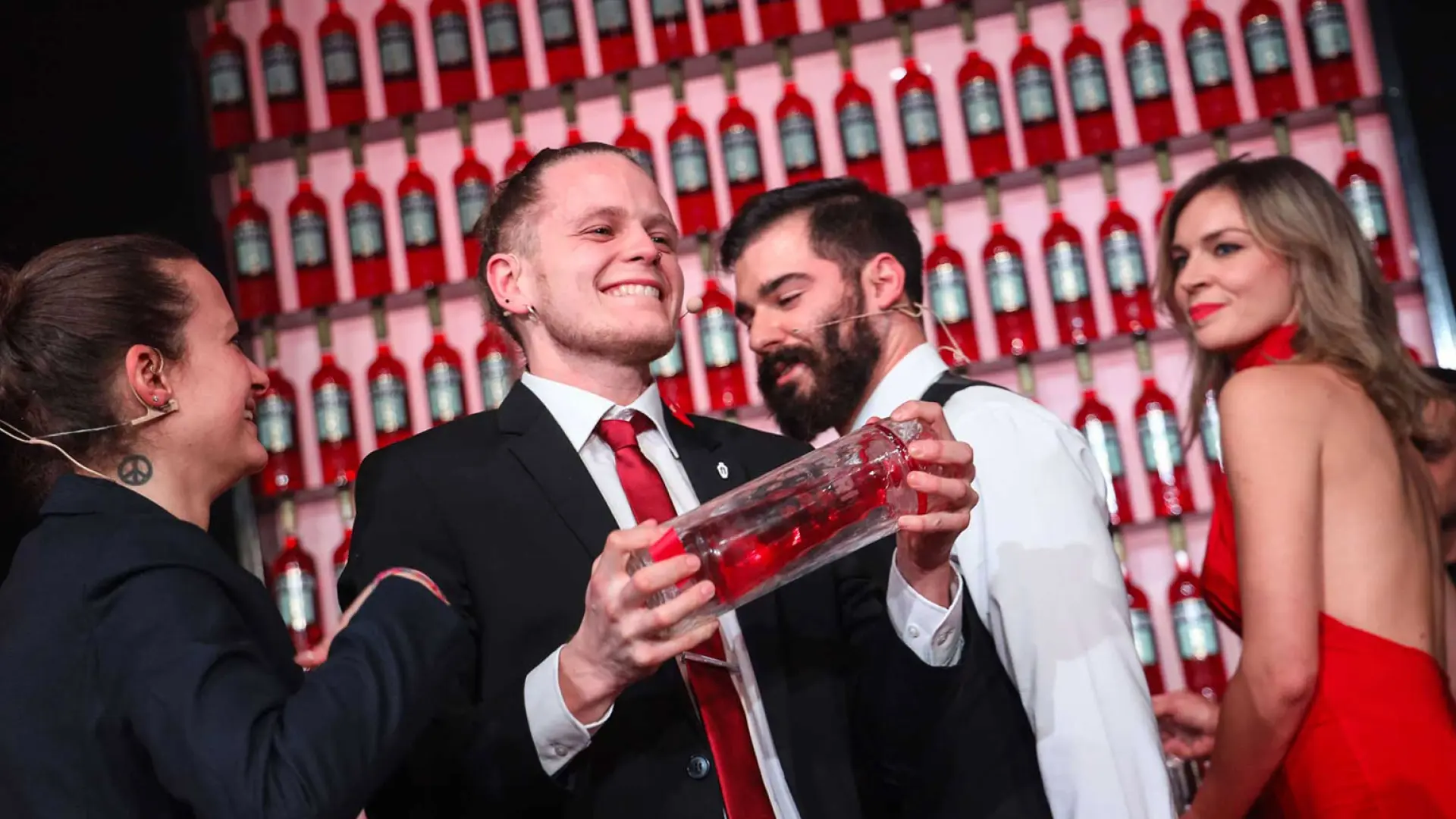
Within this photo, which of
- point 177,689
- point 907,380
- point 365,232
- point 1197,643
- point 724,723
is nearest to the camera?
point 177,689

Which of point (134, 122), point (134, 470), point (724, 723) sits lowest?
point (724, 723)

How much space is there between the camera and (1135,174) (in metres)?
3.62

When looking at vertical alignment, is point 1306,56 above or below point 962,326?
above

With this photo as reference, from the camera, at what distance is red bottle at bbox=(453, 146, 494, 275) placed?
3641mm

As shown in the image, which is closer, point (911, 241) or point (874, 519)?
point (874, 519)

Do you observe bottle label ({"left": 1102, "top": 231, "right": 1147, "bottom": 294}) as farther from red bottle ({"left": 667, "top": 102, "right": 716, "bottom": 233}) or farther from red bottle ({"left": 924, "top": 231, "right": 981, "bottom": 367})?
red bottle ({"left": 667, "top": 102, "right": 716, "bottom": 233})

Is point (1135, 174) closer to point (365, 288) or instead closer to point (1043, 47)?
point (1043, 47)

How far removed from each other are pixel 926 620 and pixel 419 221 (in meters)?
2.62

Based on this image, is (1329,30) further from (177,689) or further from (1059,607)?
(177,689)

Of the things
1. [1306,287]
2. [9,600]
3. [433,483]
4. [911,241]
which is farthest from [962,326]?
[9,600]

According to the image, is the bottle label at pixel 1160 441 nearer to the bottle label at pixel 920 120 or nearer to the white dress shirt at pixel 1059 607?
the bottle label at pixel 920 120

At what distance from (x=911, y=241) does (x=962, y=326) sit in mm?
1102

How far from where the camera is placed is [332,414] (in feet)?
11.9

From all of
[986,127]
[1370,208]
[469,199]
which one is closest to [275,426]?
[469,199]
